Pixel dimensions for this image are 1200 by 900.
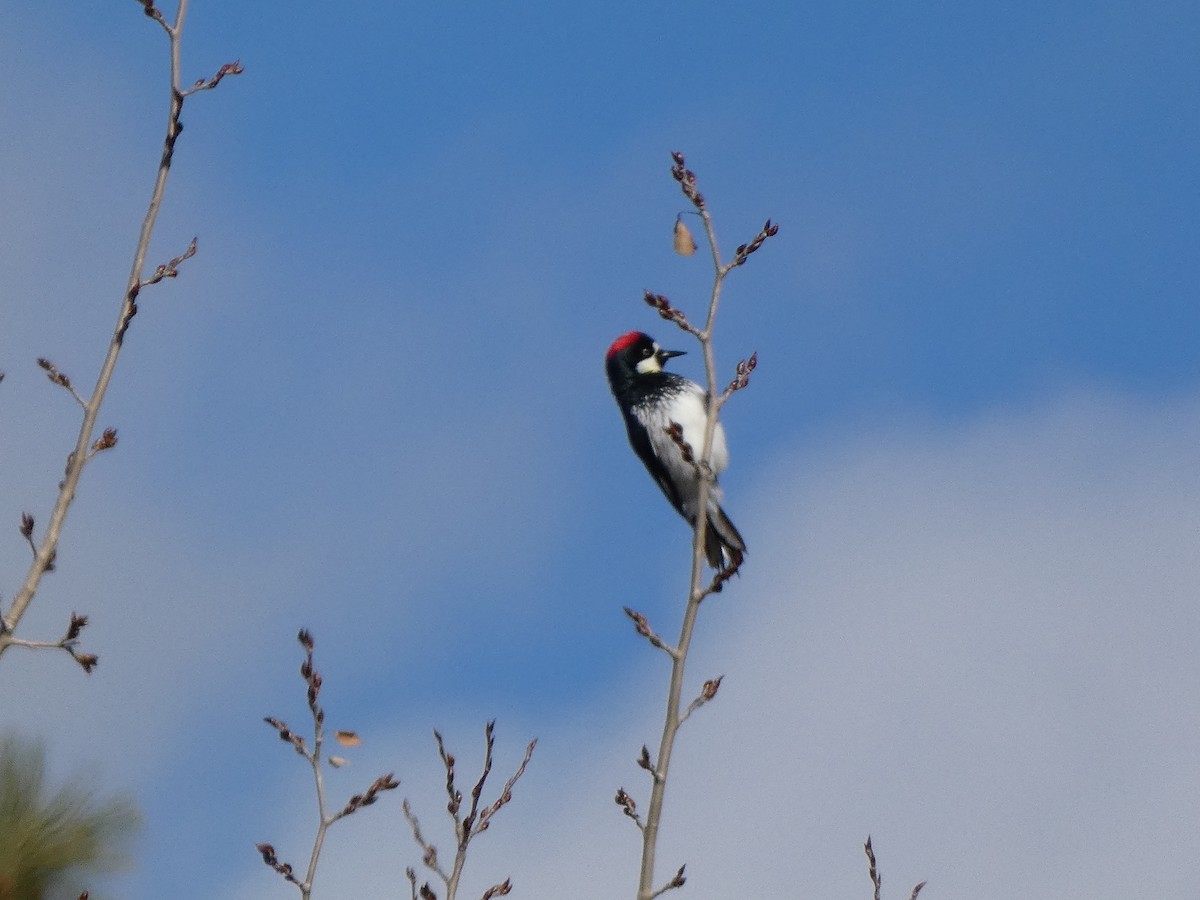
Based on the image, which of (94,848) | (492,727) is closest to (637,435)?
(94,848)

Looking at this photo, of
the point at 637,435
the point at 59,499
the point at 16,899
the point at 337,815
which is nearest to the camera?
the point at 59,499

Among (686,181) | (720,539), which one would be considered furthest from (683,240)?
(720,539)

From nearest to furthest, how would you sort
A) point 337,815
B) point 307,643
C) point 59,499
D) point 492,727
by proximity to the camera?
1. point 59,499
2. point 337,815
3. point 307,643
4. point 492,727

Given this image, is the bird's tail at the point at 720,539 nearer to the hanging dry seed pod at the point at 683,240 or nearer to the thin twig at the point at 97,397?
the hanging dry seed pod at the point at 683,240

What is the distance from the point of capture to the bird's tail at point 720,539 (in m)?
7.19

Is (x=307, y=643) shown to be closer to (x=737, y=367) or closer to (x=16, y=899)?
(x=737, y=367)

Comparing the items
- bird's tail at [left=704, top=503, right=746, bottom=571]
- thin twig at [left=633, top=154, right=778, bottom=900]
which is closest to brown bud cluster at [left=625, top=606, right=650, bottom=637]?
thin twig at [left=633, top=154, right=778, bottom=900]

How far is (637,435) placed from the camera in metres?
8.25

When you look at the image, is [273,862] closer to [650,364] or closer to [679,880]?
[679,880]

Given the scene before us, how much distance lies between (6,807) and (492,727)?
259 centimetres

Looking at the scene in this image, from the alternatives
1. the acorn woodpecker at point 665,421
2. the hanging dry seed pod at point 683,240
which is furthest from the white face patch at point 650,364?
Result: the hanging dry seed pod at point 683,240

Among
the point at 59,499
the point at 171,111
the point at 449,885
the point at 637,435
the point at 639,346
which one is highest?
the point at 639,346

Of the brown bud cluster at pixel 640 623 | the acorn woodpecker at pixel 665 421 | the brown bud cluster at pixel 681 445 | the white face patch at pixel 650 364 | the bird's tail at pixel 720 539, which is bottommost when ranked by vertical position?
the brown bud cluster at pixel 640 623

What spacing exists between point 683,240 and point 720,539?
8.50 ft
